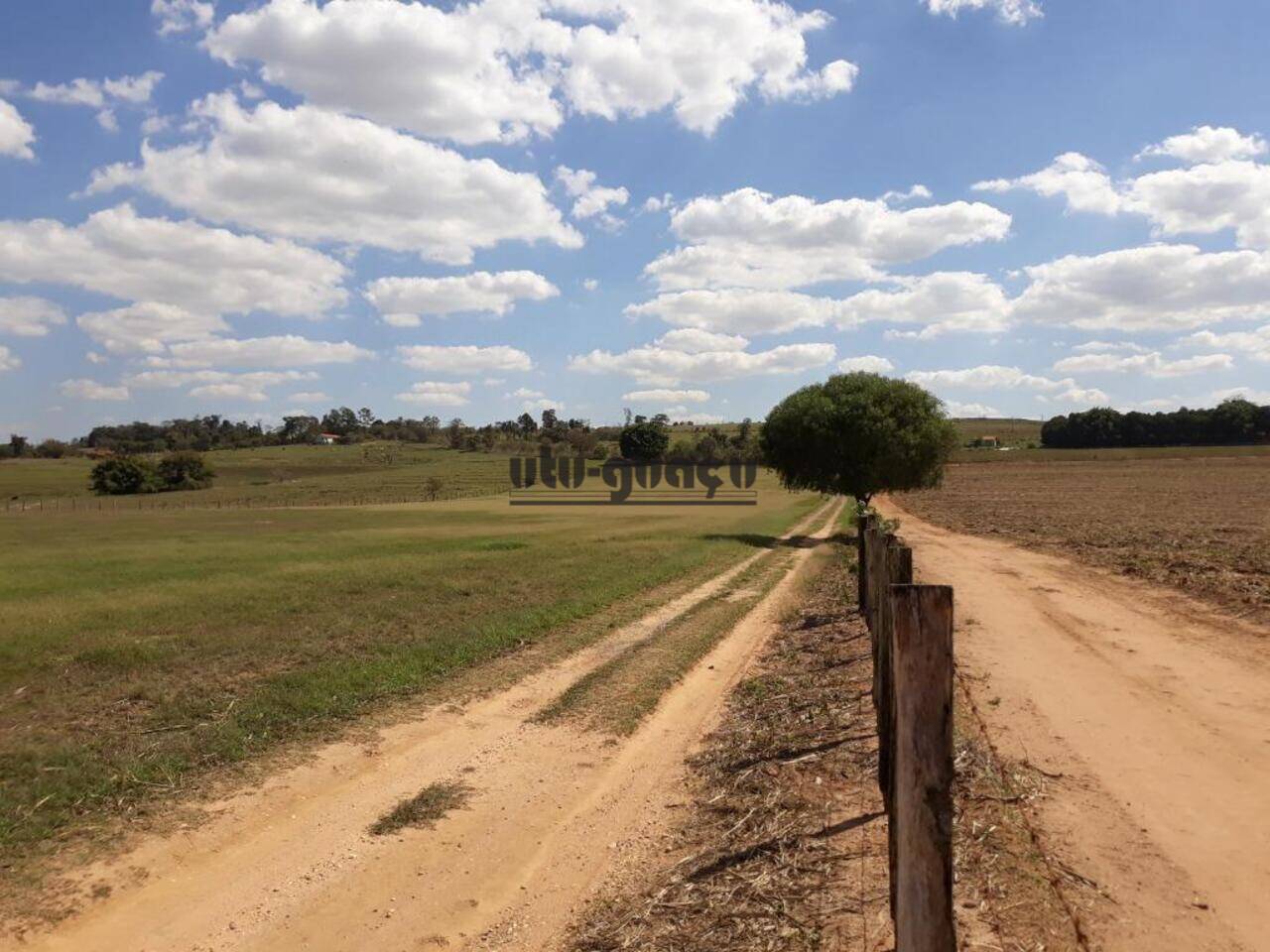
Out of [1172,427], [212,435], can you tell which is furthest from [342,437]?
[1172,427]

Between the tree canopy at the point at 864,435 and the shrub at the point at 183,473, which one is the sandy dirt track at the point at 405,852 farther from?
the shrub at the point at 183,473

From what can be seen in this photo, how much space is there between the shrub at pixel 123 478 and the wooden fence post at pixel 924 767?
101619 mm

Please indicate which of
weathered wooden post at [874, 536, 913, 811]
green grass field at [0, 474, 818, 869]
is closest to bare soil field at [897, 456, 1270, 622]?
weathered wooden post at [874, 536, 913, 811]

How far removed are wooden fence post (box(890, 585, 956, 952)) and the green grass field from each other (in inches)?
241

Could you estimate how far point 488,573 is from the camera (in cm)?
1977

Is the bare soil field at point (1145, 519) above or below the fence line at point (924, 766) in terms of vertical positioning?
below

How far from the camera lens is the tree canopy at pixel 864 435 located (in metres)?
34.7

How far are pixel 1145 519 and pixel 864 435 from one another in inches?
465

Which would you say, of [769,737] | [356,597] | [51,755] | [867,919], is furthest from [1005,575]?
[51,755]

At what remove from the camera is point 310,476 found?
108 m

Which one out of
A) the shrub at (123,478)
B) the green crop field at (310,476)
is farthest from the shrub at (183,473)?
the green crop field at (310,476)

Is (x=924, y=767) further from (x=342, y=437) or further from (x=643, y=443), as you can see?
(x=342, y=437)

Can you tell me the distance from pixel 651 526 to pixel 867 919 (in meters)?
33.7

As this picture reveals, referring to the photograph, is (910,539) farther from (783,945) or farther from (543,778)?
(783,945)
